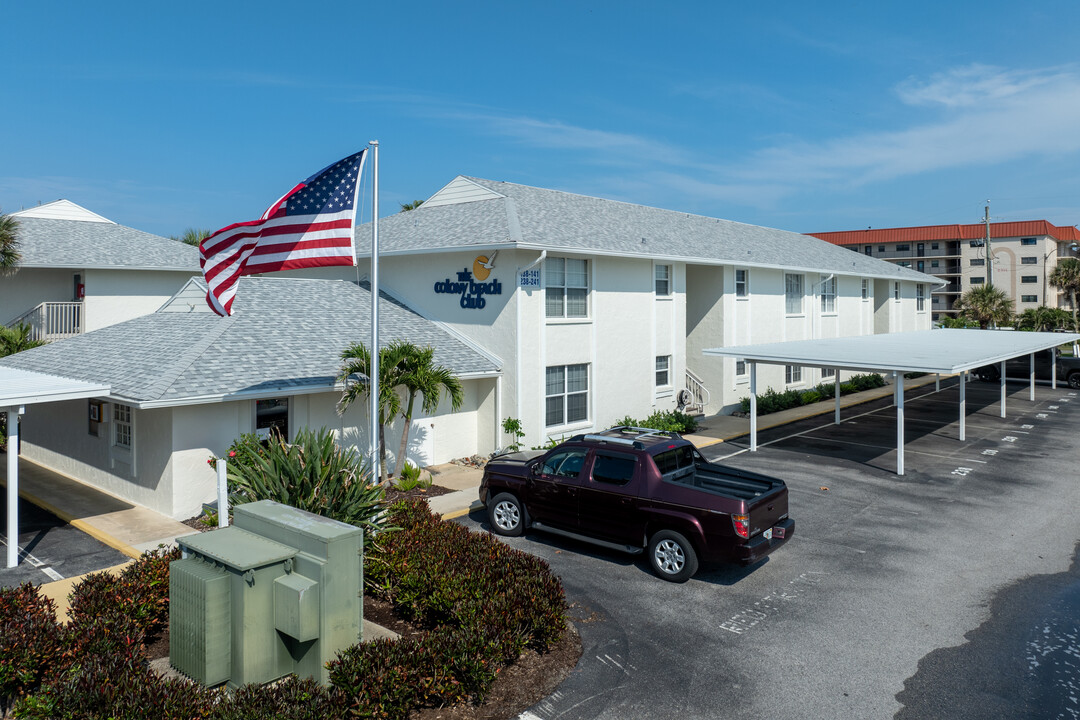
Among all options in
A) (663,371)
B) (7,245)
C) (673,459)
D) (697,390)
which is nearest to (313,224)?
(673,459)

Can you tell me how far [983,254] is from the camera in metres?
83.8

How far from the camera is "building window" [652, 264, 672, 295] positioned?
23.1 metres

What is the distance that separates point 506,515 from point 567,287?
881 centimetres

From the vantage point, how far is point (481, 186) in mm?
23609

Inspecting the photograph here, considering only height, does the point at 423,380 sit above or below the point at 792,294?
below

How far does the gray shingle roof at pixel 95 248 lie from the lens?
23.8 metres

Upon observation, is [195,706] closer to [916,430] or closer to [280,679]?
[280,679]

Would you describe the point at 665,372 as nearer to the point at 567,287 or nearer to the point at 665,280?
the point at 665,280

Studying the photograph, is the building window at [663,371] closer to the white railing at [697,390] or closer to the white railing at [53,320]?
the white railing at [697,390]

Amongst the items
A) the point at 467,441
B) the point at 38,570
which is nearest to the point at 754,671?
the point at 38,570

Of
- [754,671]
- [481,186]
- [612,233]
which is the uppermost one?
[481,186]

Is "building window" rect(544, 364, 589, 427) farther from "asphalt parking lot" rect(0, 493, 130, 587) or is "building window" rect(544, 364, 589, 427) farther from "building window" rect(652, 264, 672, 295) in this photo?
"asphalt parking lot" rect(0, 493, 130, 587)

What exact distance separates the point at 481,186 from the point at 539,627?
1798 centimetres

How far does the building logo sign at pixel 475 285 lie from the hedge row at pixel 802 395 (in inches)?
487
